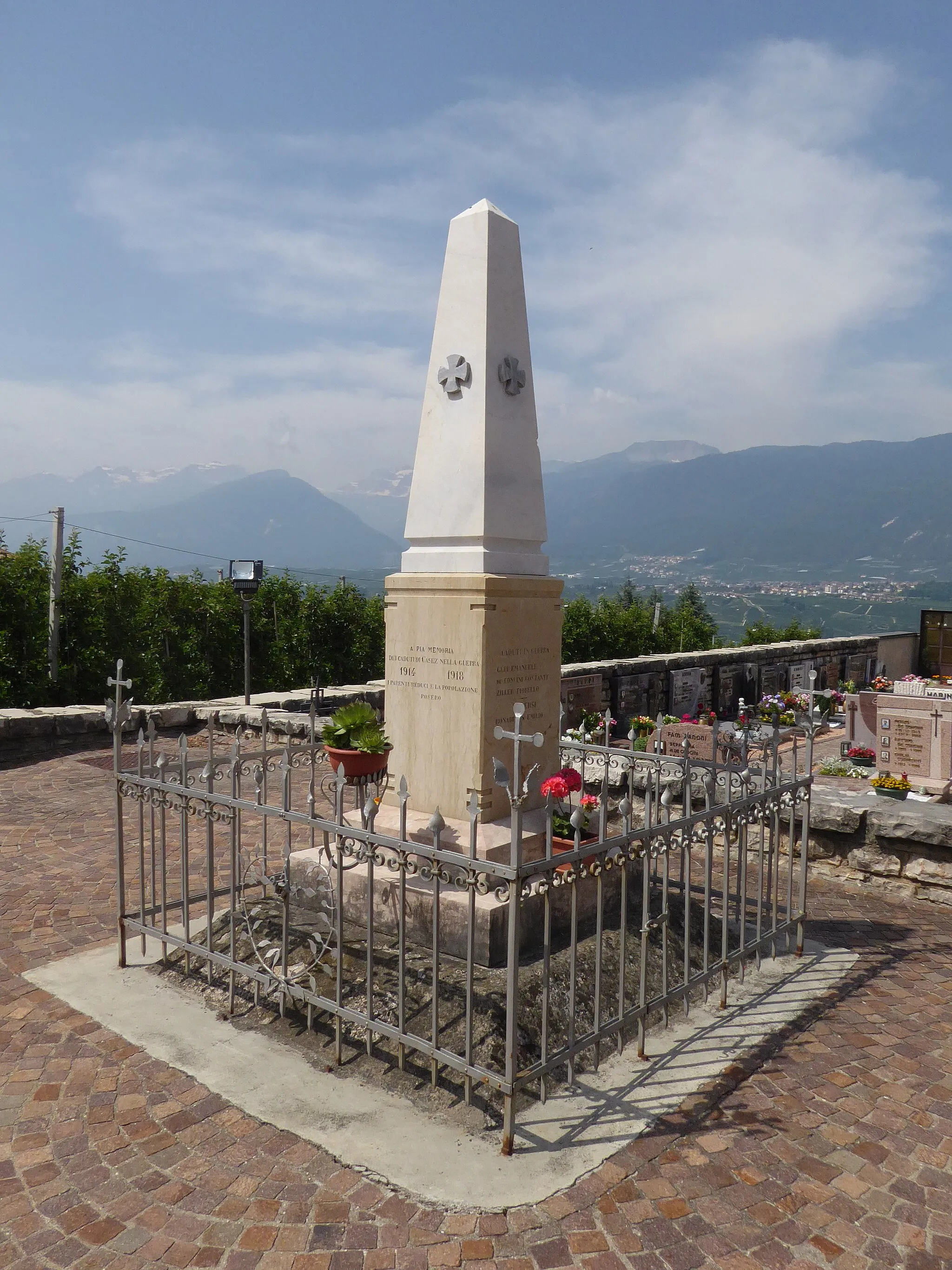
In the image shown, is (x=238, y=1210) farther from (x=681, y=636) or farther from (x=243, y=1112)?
(x=681, y=636)

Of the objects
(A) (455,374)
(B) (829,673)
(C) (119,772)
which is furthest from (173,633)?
(B) (829,673)

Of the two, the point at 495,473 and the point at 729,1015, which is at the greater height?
the point at 495,473

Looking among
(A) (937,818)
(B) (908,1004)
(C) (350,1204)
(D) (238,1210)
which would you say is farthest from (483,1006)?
(A) (937,818)

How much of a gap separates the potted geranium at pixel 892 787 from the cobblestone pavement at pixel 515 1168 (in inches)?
151

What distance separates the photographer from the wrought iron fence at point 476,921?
3.80 metres

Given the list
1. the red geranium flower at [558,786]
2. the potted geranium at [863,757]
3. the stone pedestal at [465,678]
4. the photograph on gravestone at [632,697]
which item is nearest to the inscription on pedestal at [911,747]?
the potted geranium at [863,757]

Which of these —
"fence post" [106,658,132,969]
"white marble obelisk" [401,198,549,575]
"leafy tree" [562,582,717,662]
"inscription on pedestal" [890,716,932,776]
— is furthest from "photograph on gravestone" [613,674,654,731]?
"fence post" [106,658,132,969]

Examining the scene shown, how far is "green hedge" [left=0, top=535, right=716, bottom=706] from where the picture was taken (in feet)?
50.1

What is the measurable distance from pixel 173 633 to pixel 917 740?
14.0m

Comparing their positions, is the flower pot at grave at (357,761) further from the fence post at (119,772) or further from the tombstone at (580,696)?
the tombstone at (580,696)

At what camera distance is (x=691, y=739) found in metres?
11.3

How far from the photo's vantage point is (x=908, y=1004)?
504 centimetres

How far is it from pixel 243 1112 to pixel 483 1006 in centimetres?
122

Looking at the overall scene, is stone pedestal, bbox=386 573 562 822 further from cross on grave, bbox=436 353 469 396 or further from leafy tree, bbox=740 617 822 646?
leafy tree, bbox=740 617 822 646
